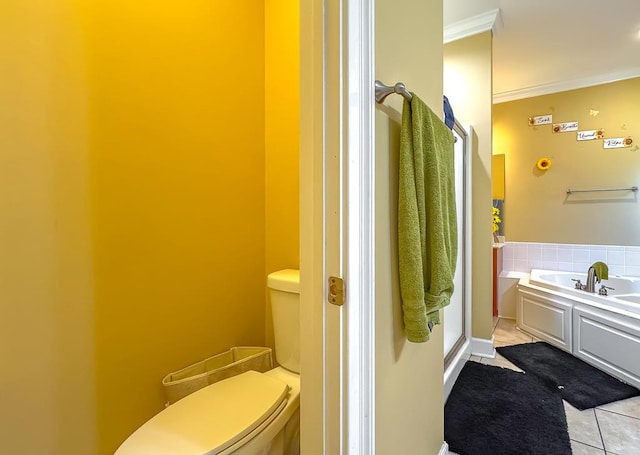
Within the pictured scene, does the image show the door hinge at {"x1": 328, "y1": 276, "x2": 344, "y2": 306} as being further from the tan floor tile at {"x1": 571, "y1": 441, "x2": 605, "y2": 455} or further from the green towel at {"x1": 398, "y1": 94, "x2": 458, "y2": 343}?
the tan floor tile at {"x1": 571, "y1": 441, "x2": 605, "y2": 455}

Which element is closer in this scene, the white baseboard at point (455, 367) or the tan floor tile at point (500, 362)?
the white baseboard at point (455, 367)

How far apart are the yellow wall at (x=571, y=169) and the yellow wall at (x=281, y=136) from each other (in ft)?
9.92

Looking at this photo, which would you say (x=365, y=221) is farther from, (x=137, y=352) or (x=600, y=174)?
(x=600, y=174)

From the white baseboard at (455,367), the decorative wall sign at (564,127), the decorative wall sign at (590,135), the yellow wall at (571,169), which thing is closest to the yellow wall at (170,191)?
the white baseboard at (455,367)

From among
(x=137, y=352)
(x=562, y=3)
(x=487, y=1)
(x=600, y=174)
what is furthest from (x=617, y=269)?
(x=137, y=352)

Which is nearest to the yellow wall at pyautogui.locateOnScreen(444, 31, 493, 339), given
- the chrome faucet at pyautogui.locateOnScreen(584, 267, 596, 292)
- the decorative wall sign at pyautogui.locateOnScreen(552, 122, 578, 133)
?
the chrome faucet at pyautogui.locateOnScreen(584, 267, 596, 292)

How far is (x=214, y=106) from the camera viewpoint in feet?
5.17

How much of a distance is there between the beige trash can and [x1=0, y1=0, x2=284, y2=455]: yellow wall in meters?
0.06

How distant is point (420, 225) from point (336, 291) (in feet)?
1.17

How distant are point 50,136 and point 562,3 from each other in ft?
10.4

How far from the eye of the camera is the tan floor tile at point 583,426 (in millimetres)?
1510

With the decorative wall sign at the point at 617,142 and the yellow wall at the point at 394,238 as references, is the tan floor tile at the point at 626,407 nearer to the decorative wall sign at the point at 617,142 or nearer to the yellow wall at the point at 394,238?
the yellow wall at the point at 394,238

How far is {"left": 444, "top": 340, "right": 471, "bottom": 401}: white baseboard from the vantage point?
1.89m

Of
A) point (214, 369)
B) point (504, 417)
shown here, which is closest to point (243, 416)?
point (214, 369)
